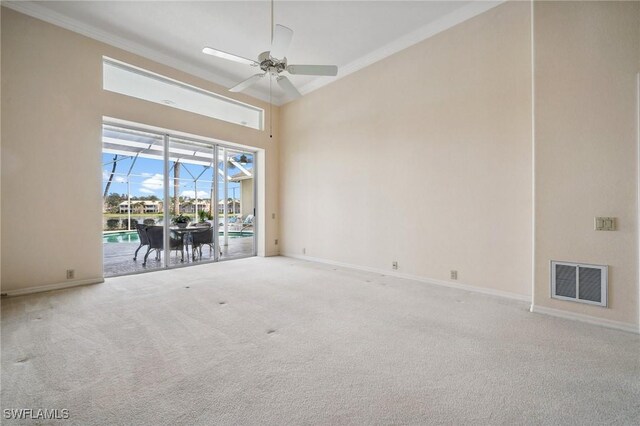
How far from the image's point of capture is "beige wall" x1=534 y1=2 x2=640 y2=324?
2.54 m

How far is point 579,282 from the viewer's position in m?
2.77

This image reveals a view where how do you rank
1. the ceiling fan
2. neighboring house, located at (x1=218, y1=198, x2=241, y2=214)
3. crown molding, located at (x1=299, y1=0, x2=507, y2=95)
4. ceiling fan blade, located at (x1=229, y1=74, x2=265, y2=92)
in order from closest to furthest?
the ceiling fan < ceiling fan blade, located at (x1=229, y1=74, x2=265, y2=92) < crown molding, located at (x1=299, y1=0, x2=507, y2=95) < neighboring house, located at (x1=218, y1=198, x2=241, y2=214)

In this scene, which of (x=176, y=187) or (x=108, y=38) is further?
(x=176, y=187)

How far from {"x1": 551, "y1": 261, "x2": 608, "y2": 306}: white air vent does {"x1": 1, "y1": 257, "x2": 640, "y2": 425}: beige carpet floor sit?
29 centimetres

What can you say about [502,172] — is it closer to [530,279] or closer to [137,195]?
[530,279]

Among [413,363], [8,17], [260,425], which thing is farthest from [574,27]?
[8,17]

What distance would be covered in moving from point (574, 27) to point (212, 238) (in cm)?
635

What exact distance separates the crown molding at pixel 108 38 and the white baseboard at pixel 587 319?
636 centimetres

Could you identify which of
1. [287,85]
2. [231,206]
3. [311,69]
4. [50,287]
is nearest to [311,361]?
[311,69]

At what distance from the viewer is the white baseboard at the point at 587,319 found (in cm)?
252

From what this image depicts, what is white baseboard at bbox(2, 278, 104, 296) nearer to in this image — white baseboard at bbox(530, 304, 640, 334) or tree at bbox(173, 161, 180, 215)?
tree at bbox(173, 161, 180, 215)

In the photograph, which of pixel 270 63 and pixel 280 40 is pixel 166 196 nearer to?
pixel 270 63

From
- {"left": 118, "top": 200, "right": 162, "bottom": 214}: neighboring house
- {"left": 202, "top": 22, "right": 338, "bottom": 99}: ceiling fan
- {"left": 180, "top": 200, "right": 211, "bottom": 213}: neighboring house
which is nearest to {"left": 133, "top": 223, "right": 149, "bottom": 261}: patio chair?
{"left": 118, "top": 200, "right": 162, "bottom": 214}: neighboring house

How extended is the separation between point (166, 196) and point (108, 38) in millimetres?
2611
